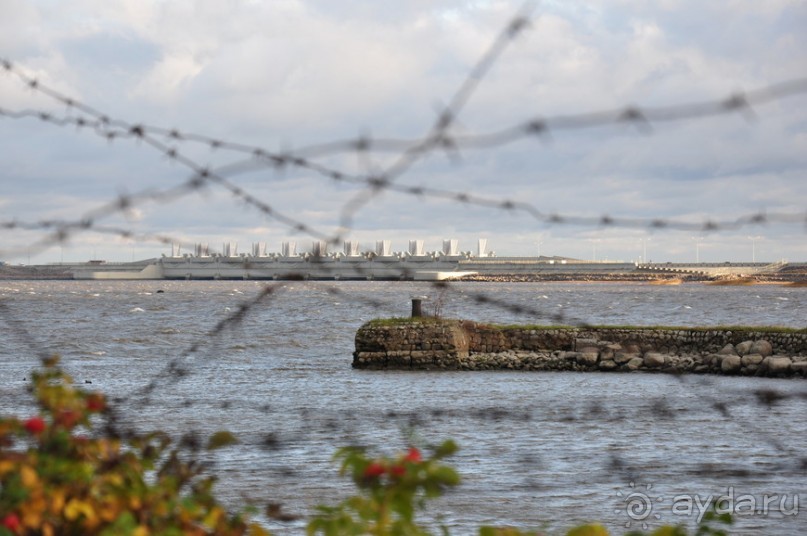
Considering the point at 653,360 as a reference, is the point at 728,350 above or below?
above

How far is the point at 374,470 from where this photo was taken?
227cm

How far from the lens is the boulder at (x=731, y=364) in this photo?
Answer: 2377 cm

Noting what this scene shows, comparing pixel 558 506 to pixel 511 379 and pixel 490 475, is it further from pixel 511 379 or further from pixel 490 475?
pixel 511 379

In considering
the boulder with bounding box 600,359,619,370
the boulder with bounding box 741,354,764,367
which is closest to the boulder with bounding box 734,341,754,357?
the boulder with bounding box 741,354,764,367

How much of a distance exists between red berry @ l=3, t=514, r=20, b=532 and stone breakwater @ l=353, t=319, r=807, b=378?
23.0 meters

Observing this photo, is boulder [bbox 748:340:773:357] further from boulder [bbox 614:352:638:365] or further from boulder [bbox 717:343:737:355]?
boulder [bbox 614:352:638:365]

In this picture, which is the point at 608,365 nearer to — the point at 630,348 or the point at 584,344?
the point at 630,348

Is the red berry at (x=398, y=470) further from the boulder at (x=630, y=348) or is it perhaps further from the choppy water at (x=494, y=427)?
the boulder at (x=630, y=348)

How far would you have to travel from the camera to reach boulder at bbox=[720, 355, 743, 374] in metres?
23.8

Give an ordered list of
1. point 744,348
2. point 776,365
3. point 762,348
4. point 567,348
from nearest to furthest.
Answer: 1. point 776,365
2. point 762,348
3. point 744,348
4. point 567,348

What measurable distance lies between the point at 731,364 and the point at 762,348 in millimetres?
1154

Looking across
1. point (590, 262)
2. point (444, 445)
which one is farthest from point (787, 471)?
point (590, 262)

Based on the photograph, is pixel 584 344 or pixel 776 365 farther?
pixel 584 344

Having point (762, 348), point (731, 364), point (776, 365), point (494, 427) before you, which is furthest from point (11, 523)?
point (762, 348)
